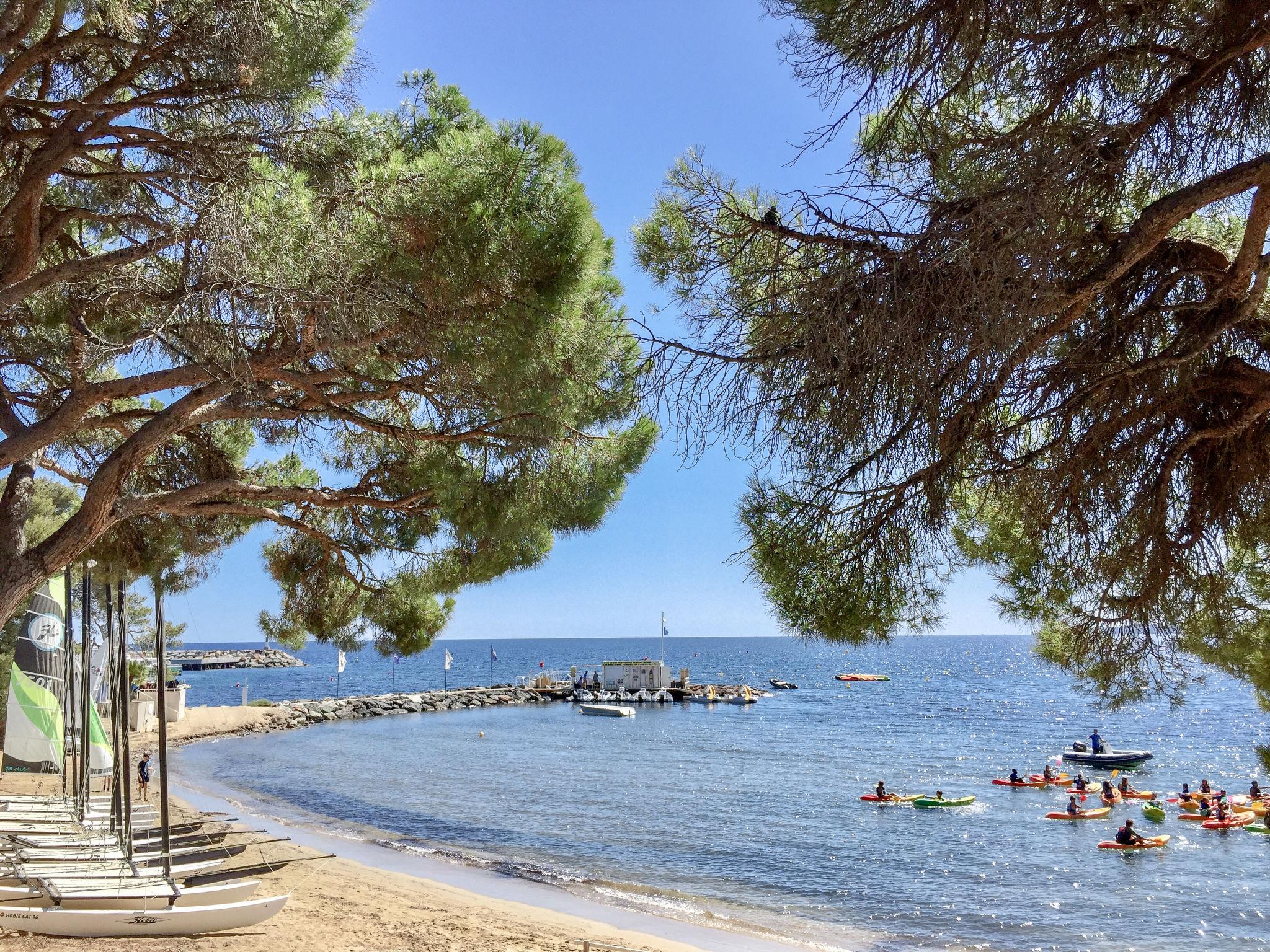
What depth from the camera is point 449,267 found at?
16.4 ft

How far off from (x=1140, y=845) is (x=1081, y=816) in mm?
3357

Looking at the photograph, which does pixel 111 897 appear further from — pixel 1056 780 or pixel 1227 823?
pixel 1056 780

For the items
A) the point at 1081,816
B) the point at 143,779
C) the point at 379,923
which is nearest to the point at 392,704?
the point at 143,779

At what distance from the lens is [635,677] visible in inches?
2253

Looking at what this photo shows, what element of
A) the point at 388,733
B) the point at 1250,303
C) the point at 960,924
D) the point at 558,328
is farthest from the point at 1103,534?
the point at 388,733

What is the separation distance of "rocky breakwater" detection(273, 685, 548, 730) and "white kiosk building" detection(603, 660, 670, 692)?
4599mm

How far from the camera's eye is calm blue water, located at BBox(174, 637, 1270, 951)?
13750 millimetres

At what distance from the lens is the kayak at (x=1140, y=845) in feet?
58.5

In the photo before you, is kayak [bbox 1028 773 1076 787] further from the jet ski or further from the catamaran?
the catamaran

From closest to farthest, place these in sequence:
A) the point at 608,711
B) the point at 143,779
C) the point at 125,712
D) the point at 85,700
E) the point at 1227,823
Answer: the point at 125,712, the point at 85,700, the point at 1227,823, the point at 143,779, the point at 608,711

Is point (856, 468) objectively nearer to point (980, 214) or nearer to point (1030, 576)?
point (980, 214)

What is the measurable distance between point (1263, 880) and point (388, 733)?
3283 centimetres

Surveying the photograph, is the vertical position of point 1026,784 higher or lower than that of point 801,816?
lower

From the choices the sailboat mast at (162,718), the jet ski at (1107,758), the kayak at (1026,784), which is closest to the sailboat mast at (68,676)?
the sailboat mast at (162,718)
